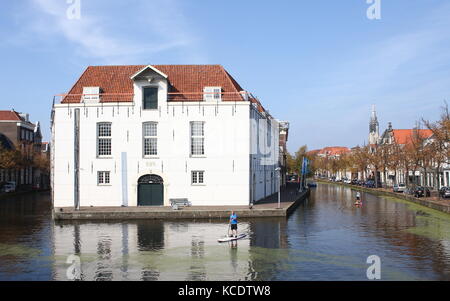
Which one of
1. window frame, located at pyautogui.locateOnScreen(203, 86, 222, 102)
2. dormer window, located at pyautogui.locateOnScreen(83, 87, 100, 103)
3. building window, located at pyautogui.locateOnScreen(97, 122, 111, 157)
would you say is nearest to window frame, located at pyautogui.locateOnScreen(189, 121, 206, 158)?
window frame, located at pyautogui.locateOnScreen(203, 86, 222, 102)

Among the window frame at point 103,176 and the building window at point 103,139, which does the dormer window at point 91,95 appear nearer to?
the building window at point 103,139

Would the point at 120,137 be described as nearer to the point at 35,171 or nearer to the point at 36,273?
the point at 36,273

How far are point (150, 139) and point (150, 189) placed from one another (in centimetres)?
465

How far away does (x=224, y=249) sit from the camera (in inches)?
896

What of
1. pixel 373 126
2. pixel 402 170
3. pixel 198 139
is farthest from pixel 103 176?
pixel 373 126

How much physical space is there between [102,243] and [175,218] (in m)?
11.8

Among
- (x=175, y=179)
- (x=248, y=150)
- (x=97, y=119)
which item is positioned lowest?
(x=175, y=179)

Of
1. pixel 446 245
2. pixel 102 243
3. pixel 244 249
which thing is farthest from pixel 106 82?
pixel 446 245

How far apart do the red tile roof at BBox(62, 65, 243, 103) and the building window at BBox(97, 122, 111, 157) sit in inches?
98.8

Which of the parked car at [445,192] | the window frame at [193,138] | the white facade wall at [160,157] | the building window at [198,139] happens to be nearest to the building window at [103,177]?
the white facade wall at [160,157]

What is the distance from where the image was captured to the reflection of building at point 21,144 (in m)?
87.9

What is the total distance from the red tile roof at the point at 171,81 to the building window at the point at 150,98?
1.53 meters

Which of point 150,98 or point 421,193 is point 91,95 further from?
point 421,193

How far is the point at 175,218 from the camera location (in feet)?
120
